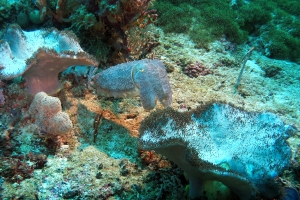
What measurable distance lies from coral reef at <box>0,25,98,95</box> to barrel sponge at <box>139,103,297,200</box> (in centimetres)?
131

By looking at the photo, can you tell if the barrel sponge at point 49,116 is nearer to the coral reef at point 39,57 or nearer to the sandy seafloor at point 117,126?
the sandy seafloor at point 117,126

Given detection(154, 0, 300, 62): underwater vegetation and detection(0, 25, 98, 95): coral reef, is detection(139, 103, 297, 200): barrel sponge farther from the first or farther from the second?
detection(154, 0, 300, 62): underwater vegetation

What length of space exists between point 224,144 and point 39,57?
2.14 metres

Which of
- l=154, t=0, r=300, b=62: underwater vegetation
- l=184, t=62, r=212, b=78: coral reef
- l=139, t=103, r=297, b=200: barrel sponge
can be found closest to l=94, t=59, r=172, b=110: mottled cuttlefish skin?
l=139, t=103, r=297, b=200: barrel sponge

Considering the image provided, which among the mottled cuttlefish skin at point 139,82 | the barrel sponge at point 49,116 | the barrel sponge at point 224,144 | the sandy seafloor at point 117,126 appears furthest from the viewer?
the mottled cuttlefish skin at point 139,82

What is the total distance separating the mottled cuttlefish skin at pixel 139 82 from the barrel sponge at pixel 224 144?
0.67 metres

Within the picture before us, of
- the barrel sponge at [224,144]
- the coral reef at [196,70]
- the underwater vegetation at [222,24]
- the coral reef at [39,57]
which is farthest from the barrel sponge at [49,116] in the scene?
the underwater vegetation at [222,24]

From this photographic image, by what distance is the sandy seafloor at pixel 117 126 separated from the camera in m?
1.89

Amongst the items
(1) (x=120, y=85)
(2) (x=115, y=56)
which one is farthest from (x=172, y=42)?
(1) (x=120, y=85)

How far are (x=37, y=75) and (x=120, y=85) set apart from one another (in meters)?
1.02

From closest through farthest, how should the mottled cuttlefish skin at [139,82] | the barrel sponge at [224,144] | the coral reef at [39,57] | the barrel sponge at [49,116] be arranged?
the barrel sponge at [224,144], the barrel sponge at [49,116], the coral reef at [39,57], the mottled cuttlefish skin at [139,82]

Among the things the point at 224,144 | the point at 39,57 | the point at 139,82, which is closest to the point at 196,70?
the point at 139,82

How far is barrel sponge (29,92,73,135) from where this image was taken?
2.20m

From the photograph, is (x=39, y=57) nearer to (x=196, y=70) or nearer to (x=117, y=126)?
(x=117, y=126)
